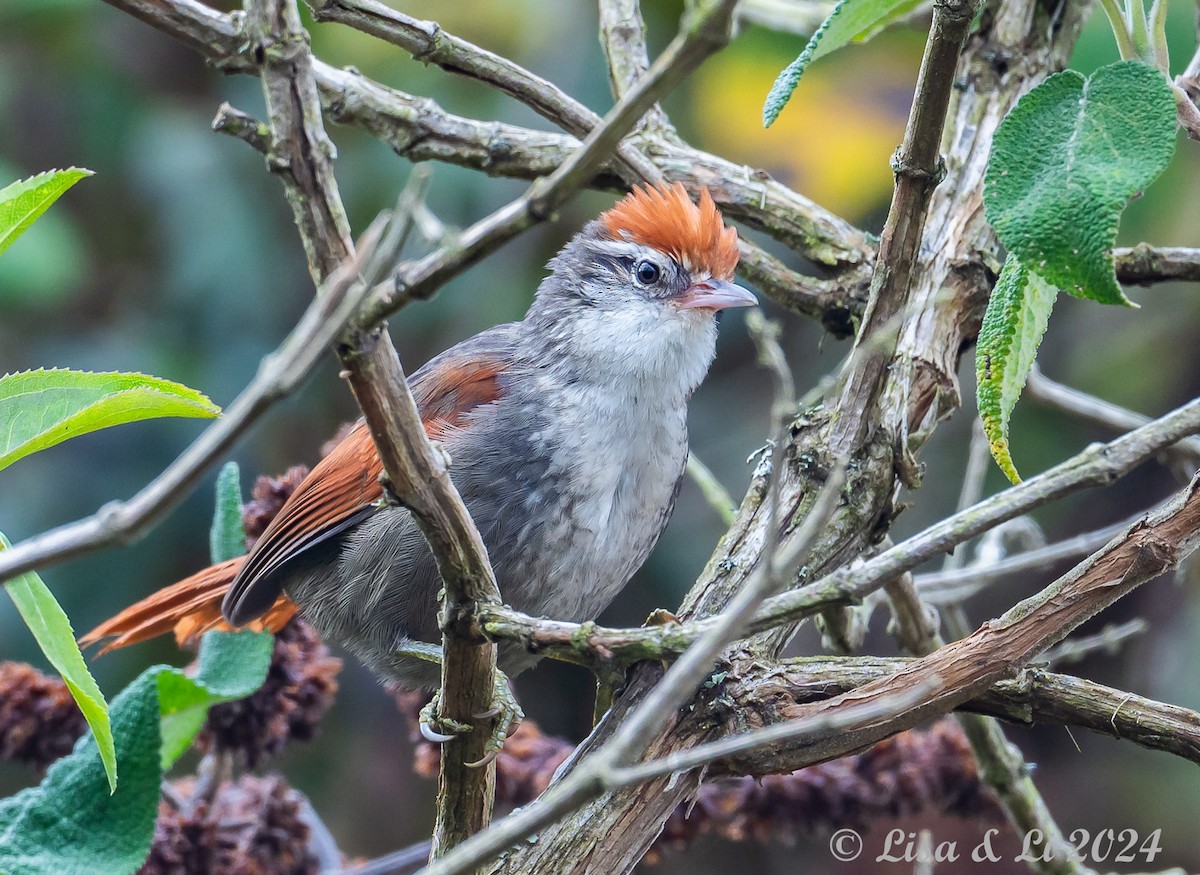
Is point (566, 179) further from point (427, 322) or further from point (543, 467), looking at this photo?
point (427, 322)

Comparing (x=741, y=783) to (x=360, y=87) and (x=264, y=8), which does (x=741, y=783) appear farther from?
(x=264, y=8)

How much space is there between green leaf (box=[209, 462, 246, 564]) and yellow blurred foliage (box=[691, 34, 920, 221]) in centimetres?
255

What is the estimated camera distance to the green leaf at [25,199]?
76.1 inches

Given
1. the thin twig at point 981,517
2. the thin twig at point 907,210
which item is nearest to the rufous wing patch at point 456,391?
the thin twig at point 907,210

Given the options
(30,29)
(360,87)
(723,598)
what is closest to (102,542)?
(723,598)

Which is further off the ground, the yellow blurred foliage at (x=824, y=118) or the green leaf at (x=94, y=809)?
the yellow blurred foliage at (x=824, y=118)

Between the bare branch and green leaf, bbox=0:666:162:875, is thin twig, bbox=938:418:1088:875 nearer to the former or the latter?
green leaf, bbox=0:666:162:875

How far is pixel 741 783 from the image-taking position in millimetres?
3045

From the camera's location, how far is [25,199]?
1.95 meters

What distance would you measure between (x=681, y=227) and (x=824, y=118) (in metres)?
1.97

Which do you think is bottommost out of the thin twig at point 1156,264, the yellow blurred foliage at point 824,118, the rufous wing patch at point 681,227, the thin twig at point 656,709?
the thin twig at point 656,709

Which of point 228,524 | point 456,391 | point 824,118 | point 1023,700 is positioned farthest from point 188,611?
point 824,118

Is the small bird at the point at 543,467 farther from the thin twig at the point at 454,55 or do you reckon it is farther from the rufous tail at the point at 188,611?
the thin twig at the point at 454,55

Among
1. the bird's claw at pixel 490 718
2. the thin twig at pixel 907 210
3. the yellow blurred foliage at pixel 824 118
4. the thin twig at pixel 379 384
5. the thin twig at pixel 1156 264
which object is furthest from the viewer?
the yellow blurred foliage at pixel 824 118
